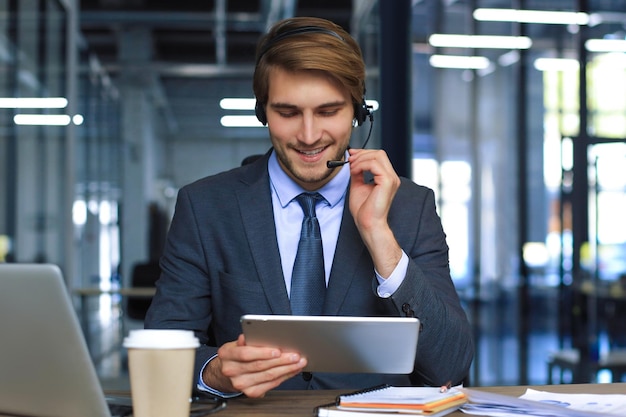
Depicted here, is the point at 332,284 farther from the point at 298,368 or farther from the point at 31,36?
the point at 31,36

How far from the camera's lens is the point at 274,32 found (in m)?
1.82

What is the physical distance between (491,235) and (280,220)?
541 centimetres

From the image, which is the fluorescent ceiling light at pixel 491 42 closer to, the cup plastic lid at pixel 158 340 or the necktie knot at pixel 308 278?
the necktie knot at pixel 308 278

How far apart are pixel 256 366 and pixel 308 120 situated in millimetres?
644

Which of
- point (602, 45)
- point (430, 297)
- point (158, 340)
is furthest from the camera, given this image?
point (602, 45)

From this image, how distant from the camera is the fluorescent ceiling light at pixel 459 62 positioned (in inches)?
277

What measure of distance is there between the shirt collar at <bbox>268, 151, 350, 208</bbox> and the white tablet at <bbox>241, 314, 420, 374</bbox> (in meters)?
0.61

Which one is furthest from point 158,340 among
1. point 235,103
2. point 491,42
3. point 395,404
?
point 491,42

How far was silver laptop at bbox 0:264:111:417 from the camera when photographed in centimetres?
106

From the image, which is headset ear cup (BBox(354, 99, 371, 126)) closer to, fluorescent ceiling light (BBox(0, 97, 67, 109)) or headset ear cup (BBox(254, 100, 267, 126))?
headset ear cup (BBox(254, 100, 267, 126))

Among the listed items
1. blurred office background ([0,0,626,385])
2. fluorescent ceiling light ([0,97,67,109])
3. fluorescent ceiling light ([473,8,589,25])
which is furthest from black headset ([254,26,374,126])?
fluorescent ceiling light ([473,8,589,25])

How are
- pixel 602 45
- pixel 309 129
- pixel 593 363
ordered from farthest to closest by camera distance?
pixel 602 45
pixel 593 363
pixel 309 129

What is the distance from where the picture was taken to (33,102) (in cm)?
460

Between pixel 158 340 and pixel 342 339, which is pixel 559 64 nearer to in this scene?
pixel 342 339
